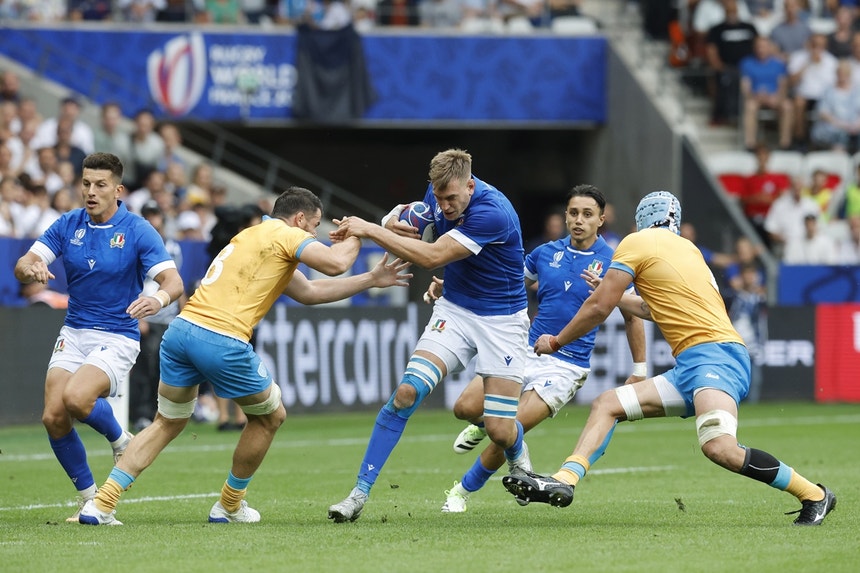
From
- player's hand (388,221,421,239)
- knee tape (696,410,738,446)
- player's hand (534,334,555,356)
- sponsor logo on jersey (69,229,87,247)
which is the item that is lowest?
knee tape (696,410,738,446)

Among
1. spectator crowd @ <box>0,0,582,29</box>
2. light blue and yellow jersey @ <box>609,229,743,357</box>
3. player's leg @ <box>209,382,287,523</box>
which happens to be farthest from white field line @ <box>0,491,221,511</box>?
spectator crowd @ <box>0,0,582,29</box>

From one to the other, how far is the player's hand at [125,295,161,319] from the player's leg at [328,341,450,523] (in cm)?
163

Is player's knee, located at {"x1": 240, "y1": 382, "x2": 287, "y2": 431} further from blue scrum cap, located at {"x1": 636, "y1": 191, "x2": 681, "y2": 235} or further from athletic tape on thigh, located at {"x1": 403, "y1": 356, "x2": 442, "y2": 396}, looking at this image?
blue scrum cap, located at {"x1": 636, "y1": 191, "x2": 681, "y2": 235}

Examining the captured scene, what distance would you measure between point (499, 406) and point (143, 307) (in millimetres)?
2455

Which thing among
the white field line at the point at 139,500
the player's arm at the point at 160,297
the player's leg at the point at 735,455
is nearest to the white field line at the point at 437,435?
the white field line at the point at 139,500

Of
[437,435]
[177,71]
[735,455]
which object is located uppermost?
[177,71]

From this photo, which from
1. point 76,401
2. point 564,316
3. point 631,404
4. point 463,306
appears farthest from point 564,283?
point 76,401

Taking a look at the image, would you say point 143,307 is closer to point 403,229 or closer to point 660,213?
point 403,229

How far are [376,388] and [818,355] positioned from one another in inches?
271

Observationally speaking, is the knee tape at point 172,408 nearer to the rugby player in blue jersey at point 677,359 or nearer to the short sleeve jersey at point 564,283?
the rugby player in blue jersey at point 677,359

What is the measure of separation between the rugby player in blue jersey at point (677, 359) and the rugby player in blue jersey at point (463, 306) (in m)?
0.52

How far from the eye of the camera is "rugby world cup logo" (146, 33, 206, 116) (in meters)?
25.7

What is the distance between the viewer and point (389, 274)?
9.84 meters

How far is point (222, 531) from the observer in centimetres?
928
